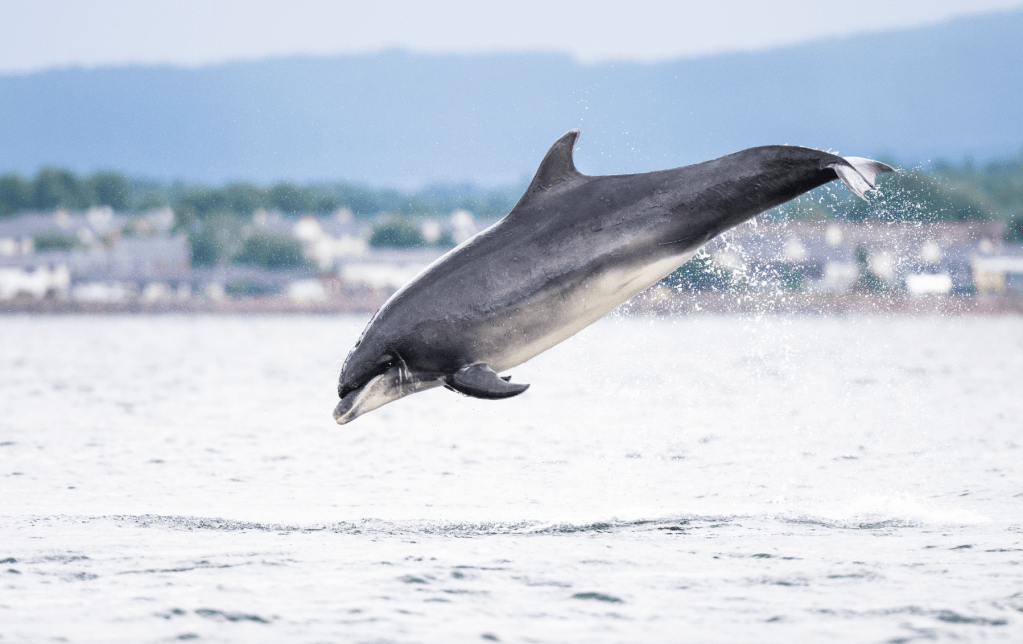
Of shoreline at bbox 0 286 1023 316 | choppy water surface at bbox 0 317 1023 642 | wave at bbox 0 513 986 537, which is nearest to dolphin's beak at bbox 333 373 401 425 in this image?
choppy water surface at bbox 0 317 1023 642

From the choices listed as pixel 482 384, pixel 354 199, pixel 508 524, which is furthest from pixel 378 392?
pixel 354 199

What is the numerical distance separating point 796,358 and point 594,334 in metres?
29.6

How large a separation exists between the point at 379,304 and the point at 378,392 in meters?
107

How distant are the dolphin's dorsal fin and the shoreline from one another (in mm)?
99384

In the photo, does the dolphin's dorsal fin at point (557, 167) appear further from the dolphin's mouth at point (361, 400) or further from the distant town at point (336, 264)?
the distant town at point (336, 264)

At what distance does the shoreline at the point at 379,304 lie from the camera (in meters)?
110

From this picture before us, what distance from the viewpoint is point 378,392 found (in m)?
8.97

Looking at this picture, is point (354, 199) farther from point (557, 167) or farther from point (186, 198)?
point (557, 167)

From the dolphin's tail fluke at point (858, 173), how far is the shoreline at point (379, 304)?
9943 cm

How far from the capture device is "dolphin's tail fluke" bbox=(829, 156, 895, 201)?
27.5ft

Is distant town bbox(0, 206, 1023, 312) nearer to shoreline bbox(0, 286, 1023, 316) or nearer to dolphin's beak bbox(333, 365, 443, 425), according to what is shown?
shoreline bbox(0, 286, 1023, 316)

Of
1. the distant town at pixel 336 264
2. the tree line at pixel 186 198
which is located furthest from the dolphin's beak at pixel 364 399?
the tree line at pixel 186 198

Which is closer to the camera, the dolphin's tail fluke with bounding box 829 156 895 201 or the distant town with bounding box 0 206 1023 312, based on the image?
the dolphin's tail fluke with bounding box 829 156 895 201

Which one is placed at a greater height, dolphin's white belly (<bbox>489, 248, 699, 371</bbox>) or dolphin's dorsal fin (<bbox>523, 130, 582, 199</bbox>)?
A: dolphin's dorsal fin (<bbox>523, 130, 582, 199</bbox>)
